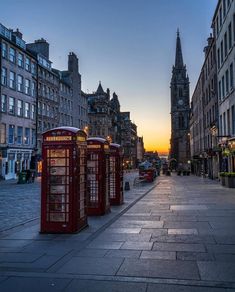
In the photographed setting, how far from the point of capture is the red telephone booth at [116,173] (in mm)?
16422

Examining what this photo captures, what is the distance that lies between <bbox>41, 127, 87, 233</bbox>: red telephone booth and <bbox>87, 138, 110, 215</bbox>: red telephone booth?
10.2 ft

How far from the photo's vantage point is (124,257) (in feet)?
24.1

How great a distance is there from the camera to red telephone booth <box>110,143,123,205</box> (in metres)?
16.4

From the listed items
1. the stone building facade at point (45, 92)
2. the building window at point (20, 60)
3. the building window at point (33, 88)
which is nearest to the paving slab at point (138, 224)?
the building window at point (20, 60)

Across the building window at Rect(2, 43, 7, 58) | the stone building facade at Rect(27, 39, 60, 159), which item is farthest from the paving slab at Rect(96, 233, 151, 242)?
the stone building facade at Rect(27, 39, 60, 159)

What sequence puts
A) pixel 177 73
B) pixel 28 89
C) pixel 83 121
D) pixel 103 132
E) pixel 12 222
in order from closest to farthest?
pixel 12 222 < pixel 28 89 < pixel 83 121 < pixel 103 132 < pixel 177 73

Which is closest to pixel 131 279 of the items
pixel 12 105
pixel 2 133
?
pixel 2 133

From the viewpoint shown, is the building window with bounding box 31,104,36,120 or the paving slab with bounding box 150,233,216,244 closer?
the paving slab with bounding box 150,233,216,244

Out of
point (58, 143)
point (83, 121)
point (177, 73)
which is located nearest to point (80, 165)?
point (58, 143)

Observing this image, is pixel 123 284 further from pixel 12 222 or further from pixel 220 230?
pixel 12 222

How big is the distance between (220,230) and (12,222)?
6525 millimetres

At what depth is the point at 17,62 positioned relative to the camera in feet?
166

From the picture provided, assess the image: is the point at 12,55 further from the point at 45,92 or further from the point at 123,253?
the point at 123,253

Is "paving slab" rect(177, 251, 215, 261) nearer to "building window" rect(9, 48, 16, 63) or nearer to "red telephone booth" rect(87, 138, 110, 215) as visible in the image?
"red telephone booth" rect(87, 138, 110, 215)
